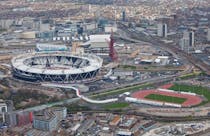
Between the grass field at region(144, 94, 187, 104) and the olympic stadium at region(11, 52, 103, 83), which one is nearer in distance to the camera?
the grass field at region(144, 94, 187, 104)

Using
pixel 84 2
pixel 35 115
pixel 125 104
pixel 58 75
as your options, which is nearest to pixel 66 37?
pixel 58 75

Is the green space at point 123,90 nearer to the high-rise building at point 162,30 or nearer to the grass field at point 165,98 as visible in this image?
the grass field at point 165,98

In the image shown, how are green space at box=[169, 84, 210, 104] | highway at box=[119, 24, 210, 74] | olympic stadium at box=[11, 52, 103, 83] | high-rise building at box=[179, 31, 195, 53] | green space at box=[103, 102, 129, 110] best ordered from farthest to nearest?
high-rise building at box=[179, 31, 195, 53]
highway at box=[119, 24, 210, 74]
olympic stadium at box=[11, 52, 103, 83]
green space at box=[169, 84, 210, 104]
green space at box=[103, 102, 129, 110]

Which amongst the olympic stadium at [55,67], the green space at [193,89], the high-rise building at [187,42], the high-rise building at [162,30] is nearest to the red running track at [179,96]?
the green space at [193,89]

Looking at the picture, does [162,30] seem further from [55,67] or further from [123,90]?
[123,90]

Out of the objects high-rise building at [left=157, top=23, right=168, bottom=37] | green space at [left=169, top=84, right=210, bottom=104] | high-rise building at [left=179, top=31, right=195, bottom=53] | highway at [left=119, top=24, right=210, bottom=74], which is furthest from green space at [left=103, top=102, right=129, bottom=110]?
high-rise building at [left=157, top=23, right=168, bottom=37]

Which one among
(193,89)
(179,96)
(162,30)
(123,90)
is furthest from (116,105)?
(162,30)

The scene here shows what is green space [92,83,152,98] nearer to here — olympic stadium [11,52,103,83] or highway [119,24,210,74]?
olympic stadium [11,52,103,83]

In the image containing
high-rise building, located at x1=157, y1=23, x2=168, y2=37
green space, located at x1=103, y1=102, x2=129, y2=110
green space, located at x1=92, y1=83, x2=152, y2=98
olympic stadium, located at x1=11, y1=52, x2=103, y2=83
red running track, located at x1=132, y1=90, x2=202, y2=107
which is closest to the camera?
green space, located at x1=103, y1=102, x2=129, y2=110

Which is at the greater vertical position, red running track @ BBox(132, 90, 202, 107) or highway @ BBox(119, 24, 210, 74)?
highway @ BBox(119, 24, 210, 74)
